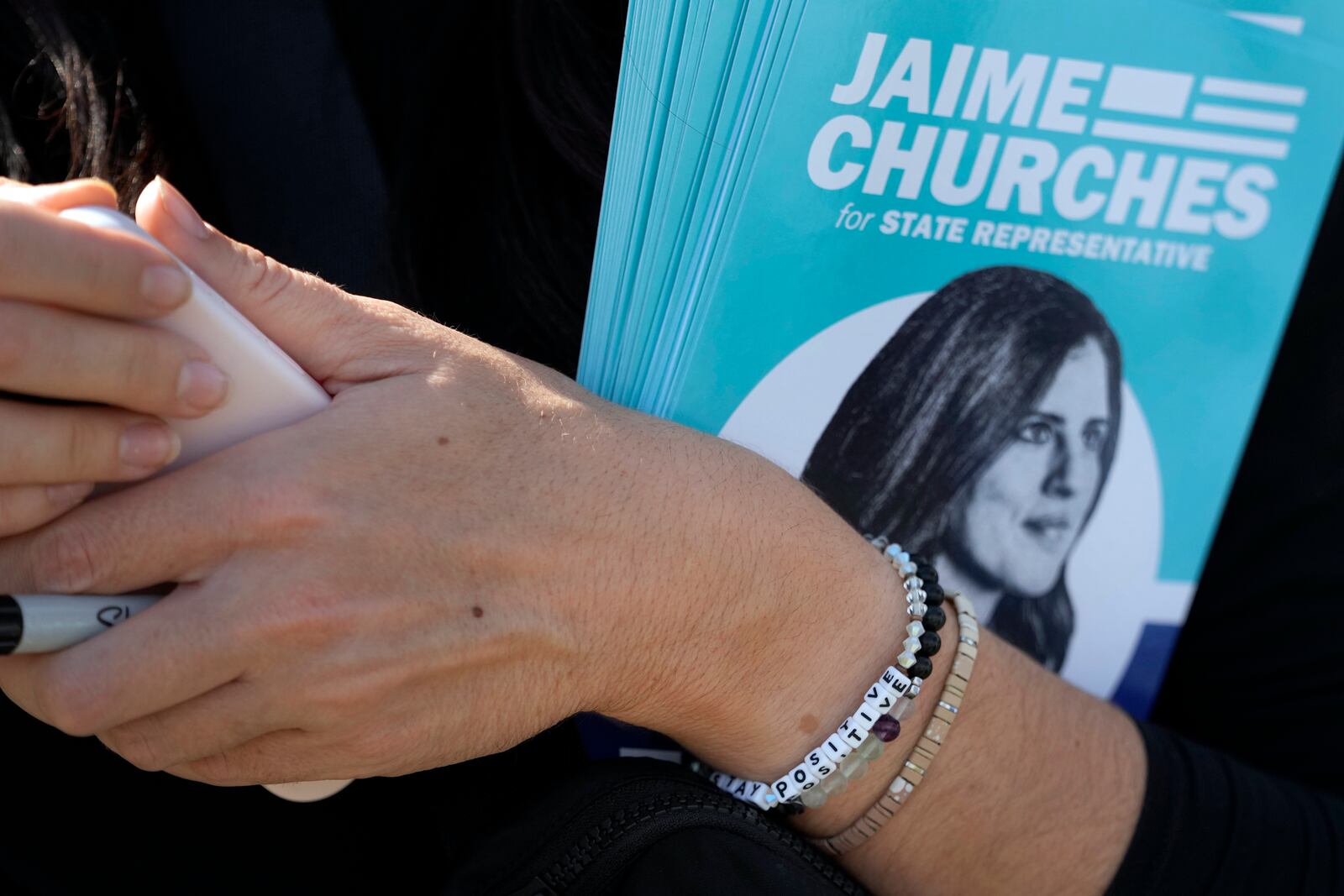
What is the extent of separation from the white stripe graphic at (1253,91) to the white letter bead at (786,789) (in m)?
0.69

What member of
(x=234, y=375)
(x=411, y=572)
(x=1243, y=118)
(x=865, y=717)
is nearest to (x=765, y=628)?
(x=865, y=717)

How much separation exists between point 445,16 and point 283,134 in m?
0.16

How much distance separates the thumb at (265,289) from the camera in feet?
1.96

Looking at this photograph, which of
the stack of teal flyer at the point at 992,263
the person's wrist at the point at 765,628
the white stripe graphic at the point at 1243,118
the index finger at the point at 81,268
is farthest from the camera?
the white stripe graphic at the point at 1243,118

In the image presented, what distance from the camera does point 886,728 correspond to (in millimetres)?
786

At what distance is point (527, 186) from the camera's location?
2.87ft

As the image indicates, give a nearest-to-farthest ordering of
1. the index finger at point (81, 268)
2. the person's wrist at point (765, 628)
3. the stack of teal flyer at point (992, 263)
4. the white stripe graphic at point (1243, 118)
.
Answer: the index finger at point (81, 268)
the person's wrist at point (765, 628)
the stack of teal flyer at point (992, 263)
the white stripe graphic at point (1243, 118)

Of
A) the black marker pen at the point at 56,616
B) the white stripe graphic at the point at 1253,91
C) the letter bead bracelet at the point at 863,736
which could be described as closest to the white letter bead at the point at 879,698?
the letter bead bracelet at the point at 863,736

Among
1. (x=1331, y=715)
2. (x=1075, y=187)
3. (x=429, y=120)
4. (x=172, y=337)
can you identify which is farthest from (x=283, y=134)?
(x=1331, y=715)

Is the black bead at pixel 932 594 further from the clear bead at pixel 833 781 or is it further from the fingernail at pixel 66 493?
the fingernail at pixel 66 493

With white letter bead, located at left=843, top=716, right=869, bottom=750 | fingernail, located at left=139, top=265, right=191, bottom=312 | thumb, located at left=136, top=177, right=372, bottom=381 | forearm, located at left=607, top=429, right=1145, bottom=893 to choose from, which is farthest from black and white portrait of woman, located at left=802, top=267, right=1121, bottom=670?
fingernail, located at left=139, top=265, right=191, bottom=312

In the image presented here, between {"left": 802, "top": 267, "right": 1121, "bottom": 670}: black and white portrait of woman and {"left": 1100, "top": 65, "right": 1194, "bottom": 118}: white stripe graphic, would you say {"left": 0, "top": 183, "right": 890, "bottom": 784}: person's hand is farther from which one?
{"left": 1100, "top": 65, "right": 1194, "bottom": 118}: white stripe graphic

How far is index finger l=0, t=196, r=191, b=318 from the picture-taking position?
1.71 ft

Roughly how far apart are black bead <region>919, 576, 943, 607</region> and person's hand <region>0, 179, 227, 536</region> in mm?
536
